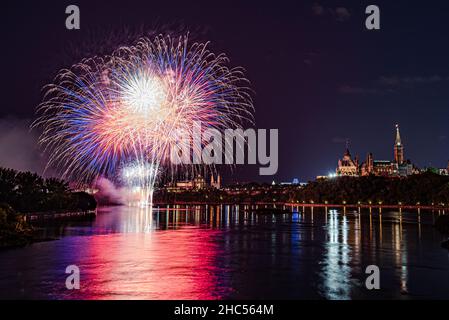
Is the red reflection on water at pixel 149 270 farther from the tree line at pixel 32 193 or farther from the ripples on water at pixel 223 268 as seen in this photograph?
the tree line at pixel 32 193

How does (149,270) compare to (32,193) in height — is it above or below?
below

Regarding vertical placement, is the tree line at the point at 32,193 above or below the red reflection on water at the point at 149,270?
above

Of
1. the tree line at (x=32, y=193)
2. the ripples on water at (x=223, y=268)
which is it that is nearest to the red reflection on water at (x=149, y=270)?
the ripples on water at (x=223, y=268)

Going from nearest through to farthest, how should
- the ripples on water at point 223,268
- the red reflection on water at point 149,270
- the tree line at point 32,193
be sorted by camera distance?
1. the red reflection on water at point 149,270
2. the ripples on water at point 223,268
3. the tree line at point 32,193

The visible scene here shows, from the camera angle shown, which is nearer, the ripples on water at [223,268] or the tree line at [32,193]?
the ripples on water at [223,268]

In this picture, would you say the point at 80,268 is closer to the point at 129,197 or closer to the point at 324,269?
the point at 324,269

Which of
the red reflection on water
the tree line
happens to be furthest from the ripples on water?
the tree line

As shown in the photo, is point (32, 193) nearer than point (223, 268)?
No

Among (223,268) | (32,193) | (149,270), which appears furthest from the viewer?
(32,193)

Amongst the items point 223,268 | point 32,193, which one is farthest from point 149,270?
point 32,193

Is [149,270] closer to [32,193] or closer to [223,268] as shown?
[223,268]

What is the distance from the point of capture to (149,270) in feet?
78.2

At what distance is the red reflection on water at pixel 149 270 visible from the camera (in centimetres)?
1859
